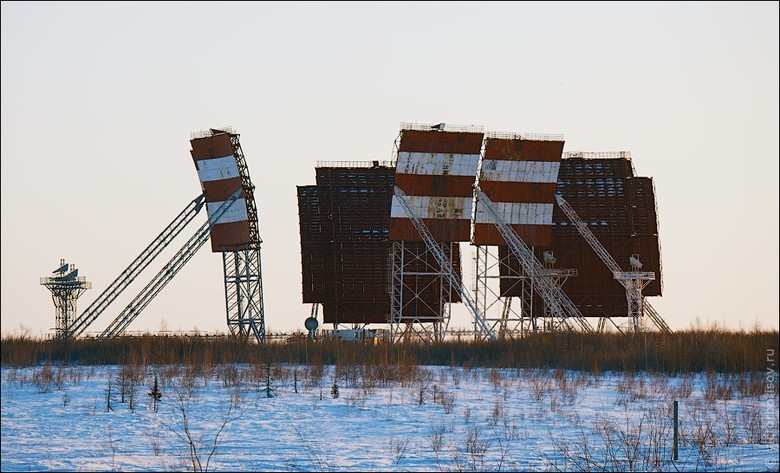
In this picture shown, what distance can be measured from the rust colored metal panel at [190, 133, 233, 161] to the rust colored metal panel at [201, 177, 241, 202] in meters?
1.24

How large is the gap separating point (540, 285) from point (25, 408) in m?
37.4

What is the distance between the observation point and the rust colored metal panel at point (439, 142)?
178 ft

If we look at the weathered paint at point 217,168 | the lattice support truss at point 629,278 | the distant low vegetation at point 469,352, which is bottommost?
the distant low vegetation at point 469,352

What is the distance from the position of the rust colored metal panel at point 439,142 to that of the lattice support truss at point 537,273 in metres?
2.59

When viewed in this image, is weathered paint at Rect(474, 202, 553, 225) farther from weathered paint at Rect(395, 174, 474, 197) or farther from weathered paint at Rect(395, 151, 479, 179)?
weathered paint at Rect(395, 151, 479, 179)

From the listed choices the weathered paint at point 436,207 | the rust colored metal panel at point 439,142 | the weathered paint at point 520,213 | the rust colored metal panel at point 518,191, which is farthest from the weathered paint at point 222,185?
the rust colored metal panel at point 518,191

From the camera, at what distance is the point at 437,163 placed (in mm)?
54594

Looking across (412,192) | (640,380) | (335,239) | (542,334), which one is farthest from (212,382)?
(335,239)

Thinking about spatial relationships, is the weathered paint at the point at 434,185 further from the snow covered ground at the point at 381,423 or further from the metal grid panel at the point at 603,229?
the snow covered ground at the point at 381,423

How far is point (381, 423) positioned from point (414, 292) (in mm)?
38549

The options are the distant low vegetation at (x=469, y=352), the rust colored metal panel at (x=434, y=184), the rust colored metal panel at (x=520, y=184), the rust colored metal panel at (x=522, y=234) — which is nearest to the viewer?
the distant low vegetation at (x=469, y=352)

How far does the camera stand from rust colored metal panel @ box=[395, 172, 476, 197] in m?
54.7

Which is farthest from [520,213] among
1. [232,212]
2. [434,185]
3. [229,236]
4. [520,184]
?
[229,236]

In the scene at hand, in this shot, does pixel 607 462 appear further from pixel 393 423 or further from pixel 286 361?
pixel 286 361
